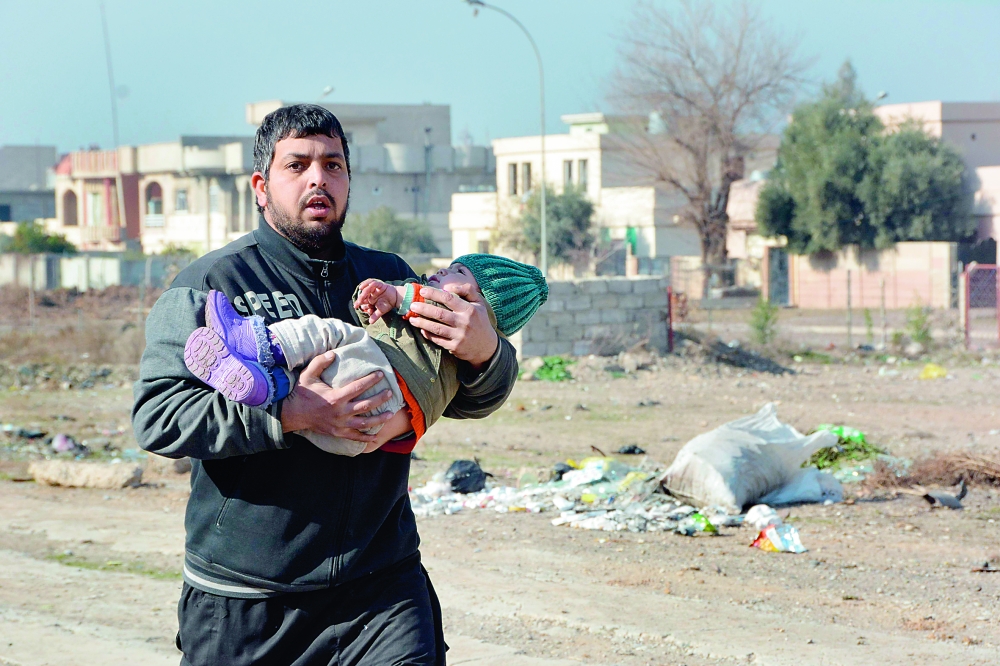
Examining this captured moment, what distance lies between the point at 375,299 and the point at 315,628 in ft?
2.64

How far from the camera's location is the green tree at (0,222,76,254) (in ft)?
166

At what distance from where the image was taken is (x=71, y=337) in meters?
20.7

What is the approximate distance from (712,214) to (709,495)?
125ft

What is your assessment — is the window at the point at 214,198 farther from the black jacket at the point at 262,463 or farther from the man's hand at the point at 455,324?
the man's hand at the point at 455,324

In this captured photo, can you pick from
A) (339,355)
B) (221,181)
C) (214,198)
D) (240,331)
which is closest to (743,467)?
(339,355)

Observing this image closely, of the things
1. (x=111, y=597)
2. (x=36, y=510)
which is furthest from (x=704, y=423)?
(x=111, y=597)

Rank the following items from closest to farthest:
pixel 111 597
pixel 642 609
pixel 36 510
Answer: pixel 642 609, pixel 111 597, pixel 36 510

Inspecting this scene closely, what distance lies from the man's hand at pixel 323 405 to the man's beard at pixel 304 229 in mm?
383

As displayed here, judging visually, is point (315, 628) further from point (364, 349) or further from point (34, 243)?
point (34, 243)

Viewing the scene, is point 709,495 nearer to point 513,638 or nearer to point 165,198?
point 513,638

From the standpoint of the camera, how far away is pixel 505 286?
2930 mm

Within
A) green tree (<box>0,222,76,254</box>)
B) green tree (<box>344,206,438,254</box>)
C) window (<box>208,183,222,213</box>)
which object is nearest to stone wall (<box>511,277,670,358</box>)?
green tree (<box>344,206,438,254</box>)

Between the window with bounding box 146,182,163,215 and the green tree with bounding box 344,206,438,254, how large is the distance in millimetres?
17791

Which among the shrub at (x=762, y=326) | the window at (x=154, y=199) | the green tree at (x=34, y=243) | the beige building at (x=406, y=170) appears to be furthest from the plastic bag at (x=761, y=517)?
the window at (x=154, y=199)
